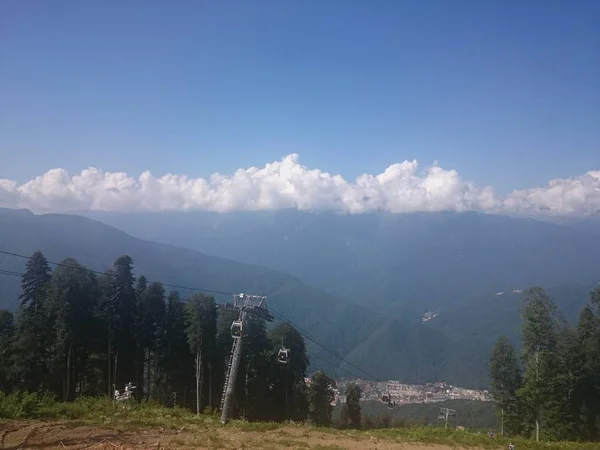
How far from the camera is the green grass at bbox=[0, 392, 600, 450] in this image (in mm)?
18141

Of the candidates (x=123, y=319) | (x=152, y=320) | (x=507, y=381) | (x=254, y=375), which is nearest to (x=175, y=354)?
(x=152, y=320)

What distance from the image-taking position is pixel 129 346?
34281 millimetres

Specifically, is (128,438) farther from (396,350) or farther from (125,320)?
(396,350)

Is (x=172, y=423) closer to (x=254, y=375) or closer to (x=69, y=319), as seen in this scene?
(x=69, y=319)

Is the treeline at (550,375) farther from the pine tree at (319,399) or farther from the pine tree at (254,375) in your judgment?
the pine tree at (254,375)

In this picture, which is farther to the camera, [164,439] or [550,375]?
[550,375]

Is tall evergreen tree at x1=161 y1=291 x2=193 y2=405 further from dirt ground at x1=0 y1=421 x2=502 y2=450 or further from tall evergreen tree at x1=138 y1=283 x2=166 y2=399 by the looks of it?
dirt ground at x1=0 y1=421 x2=502 y2=450

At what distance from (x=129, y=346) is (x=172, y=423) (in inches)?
661

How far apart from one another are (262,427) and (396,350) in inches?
6573

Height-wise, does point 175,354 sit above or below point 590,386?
above

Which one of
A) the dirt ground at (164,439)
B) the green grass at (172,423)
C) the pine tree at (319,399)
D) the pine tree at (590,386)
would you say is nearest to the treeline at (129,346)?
the pine tree at (319,399)

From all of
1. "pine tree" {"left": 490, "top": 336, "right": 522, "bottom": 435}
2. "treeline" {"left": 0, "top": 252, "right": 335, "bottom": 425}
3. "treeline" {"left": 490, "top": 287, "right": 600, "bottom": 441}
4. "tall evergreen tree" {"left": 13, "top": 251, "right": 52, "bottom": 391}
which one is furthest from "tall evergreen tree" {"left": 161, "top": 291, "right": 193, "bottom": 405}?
"treeline" {"left": 490, "top": 287, "right": 600, "bottom": 441}

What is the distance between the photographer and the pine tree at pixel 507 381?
3412 cm

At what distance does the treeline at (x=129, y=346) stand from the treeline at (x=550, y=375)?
16.4 m
